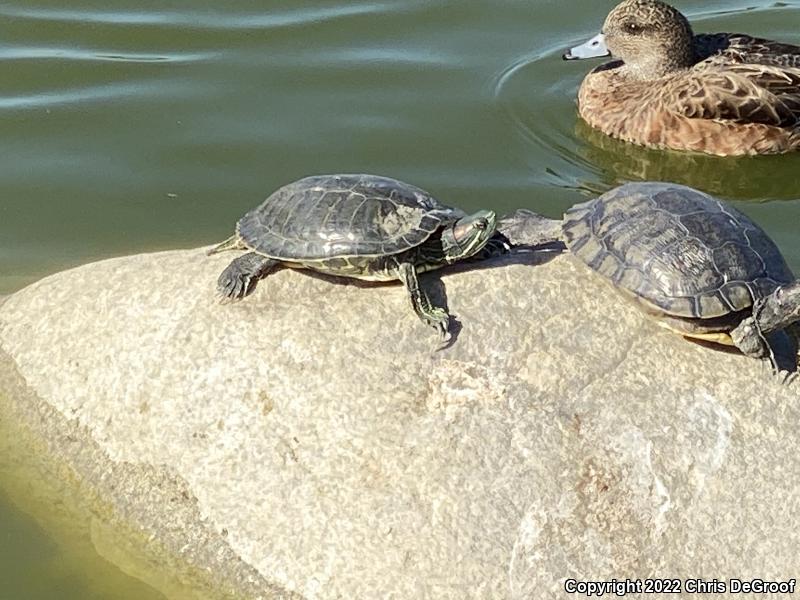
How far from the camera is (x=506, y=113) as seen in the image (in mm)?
9289

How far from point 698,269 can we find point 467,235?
97 cm

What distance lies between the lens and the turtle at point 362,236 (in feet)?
16.1

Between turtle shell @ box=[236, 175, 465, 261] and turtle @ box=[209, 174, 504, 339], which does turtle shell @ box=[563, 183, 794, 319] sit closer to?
turtle @ box=[209, 174, 504, 339]

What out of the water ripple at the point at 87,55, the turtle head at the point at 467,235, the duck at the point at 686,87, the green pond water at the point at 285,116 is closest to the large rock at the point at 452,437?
the turtle head at the point at 467,235

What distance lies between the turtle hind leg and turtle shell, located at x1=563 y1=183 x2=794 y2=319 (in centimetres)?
138

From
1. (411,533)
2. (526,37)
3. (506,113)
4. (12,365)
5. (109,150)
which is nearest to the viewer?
(411,533)

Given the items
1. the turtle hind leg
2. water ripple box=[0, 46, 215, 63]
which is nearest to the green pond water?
water ripple box=[0, 46, 215, 63]

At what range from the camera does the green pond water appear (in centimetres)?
786

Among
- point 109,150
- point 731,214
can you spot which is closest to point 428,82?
point 109,150

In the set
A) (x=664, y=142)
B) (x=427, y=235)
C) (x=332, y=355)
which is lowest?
(x=664, y=142)

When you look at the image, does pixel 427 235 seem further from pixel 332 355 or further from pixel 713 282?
pixel 713 282

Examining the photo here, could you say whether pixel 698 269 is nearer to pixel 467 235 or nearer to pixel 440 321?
pixel 467 235

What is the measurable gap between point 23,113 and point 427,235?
5164mm

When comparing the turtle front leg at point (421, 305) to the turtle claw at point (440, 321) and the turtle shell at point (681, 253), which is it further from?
the turtle shell at point (681, 253)
